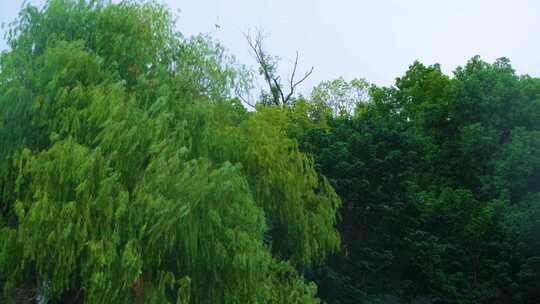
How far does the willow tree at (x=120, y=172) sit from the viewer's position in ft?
44.6

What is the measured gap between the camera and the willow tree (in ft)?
44.6

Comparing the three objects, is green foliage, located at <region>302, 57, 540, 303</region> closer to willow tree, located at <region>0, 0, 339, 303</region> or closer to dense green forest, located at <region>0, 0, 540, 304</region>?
dense green forest, located at <region>0, 0, 540, 304</region>

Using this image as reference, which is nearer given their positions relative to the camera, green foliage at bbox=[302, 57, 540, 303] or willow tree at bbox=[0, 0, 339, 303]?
willow tree at bbox=[0, 0, 339, 303]

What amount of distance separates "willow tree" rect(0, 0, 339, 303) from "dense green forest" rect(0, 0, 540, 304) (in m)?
0.04

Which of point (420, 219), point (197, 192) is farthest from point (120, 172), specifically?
point (420, 219)

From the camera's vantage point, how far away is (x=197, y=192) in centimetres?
1441

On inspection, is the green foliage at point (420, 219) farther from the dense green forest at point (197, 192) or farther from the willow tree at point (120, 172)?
the willow tree at point (120, 172)

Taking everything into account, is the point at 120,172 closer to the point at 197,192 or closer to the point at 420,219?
the point at 197,192

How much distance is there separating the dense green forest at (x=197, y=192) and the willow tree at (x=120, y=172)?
4 cm

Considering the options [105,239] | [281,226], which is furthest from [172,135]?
[281,226]

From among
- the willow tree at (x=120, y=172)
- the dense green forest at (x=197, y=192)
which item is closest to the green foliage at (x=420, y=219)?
the dense green forest at (x=197, y=192)

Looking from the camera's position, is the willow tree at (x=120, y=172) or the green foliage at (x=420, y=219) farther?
the green foliage at (x=420, y=219)

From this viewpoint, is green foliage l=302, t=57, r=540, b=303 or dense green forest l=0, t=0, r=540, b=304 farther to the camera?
green foliage l=302, t=57, r=540, b=303

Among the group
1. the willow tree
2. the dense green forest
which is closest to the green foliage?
the dense green forest
